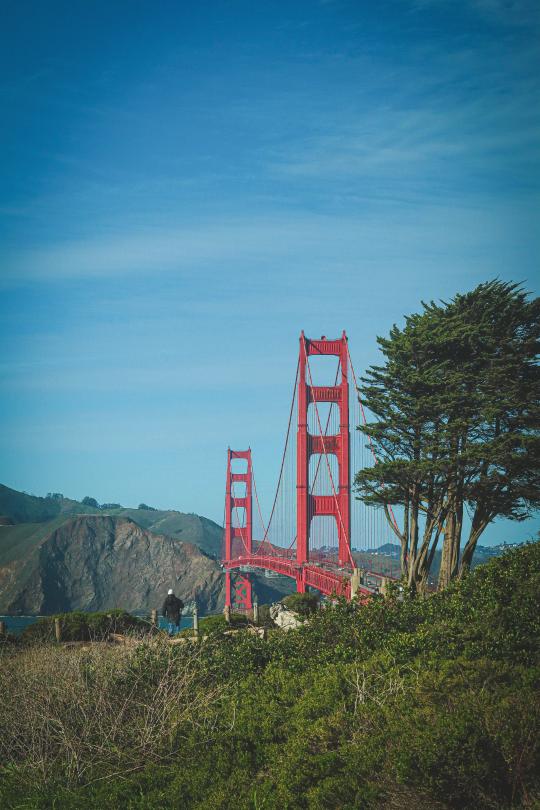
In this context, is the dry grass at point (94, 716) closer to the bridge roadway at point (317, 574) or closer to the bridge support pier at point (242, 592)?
the bridge roadway at point (317, 574)

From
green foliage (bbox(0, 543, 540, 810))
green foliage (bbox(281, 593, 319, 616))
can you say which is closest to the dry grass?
green foliage (bbox(0, 543, 540, 810))

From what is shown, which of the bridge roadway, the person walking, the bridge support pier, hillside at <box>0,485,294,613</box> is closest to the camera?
the person walking

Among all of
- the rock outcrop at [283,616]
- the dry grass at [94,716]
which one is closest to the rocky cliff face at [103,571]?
the rock outcrop at [283,616]

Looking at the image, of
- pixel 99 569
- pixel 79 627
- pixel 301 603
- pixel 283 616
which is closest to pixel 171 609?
pixel 79 627

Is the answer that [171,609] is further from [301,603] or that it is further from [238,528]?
[238,528]

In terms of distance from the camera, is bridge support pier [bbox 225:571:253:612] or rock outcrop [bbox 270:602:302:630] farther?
bridge support pier [bbox 225:571:253:612]

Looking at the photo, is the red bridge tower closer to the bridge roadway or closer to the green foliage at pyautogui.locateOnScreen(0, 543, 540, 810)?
the bridge roadway
